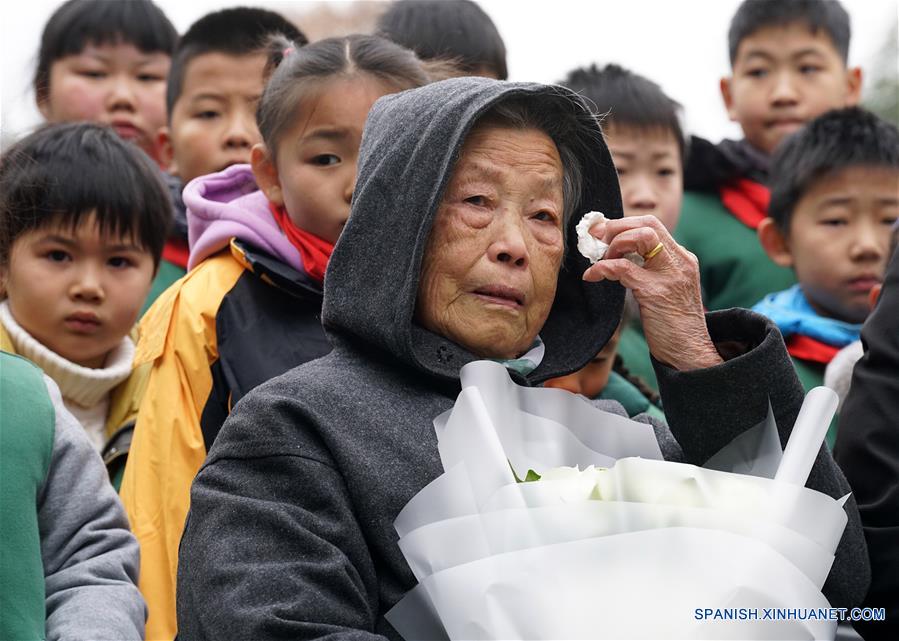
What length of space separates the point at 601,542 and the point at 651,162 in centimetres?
319

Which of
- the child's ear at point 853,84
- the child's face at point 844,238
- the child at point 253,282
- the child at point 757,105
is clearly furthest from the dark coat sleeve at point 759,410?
the child's ear at point 853,84

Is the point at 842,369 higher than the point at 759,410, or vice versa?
the point at 759,410

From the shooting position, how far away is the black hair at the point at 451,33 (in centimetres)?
476

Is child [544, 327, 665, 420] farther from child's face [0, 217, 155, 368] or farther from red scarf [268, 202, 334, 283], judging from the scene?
child's face [0, 217, 155, 368]

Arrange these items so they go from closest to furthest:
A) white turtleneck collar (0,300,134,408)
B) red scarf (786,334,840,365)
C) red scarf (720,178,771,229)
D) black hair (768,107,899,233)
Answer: white turtleneck collar (0,300,134,408), red scarf (786,334,840,365), black hair (768,107,899,233), red scarf (720,178,771,229)

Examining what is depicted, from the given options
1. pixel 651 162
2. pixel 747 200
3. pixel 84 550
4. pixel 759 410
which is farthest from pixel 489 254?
pixel 747 200

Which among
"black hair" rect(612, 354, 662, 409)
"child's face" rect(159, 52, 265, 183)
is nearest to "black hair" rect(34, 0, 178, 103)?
"child's face" rect(159, 52, 265, 183)

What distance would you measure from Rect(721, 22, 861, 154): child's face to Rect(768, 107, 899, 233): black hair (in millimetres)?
554

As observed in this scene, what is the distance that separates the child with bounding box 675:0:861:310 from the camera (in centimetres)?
534

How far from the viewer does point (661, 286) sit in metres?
2.87

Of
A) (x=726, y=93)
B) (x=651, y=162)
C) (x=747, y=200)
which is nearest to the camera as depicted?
(x=651, y=162)

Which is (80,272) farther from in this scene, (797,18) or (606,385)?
(797,18)

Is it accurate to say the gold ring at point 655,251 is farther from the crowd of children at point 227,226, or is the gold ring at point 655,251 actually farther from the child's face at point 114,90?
the child's face at point 114,90

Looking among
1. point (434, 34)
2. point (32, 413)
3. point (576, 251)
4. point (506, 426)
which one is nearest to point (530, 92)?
point (576, 251)
